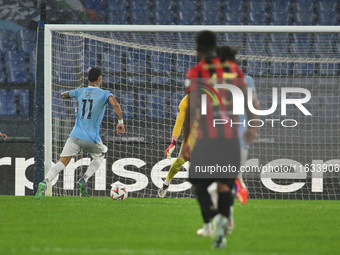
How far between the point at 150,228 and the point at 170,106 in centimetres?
691

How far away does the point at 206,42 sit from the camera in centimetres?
470

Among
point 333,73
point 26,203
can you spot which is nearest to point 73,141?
point 26,203

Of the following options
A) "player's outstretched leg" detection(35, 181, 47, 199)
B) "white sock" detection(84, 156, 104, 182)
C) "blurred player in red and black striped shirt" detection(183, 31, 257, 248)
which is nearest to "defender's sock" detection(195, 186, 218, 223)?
"blurred player in red and black striped shirt" detection(183, 31, 257, 248)

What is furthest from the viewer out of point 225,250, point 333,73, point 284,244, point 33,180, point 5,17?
point 5,17

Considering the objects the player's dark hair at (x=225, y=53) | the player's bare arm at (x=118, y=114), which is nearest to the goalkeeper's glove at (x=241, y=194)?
the player's dark hair at (x=225, y=53)

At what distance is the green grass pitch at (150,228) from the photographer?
452 cm

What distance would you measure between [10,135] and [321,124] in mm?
6033

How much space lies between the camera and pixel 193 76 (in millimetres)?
4602

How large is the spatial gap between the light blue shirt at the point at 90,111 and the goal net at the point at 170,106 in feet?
3.48

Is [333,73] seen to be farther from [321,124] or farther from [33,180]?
[33,180]

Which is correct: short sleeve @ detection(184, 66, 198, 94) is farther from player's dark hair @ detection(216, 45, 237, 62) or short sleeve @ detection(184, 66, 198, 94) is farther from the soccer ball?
the soccer ball

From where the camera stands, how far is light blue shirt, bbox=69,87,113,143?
29.9ft

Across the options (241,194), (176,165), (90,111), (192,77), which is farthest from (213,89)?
(90,111)

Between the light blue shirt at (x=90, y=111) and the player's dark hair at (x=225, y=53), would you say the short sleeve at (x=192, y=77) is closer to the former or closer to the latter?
the player's dark hair at (x=225, y=53)
